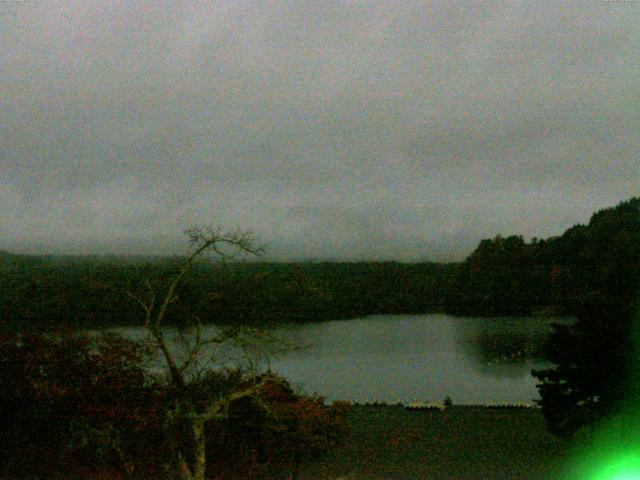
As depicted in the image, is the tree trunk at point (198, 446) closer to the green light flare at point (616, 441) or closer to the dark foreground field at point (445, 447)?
the dark foreground field at point (445, 447)

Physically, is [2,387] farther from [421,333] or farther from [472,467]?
[421,333]

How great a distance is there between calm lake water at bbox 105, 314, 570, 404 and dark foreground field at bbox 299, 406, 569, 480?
3.31 metres

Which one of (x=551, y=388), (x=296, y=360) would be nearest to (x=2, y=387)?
(x=551, y=388)

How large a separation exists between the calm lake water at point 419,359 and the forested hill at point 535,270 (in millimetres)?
1217

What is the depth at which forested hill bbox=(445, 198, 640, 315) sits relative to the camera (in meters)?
32.2

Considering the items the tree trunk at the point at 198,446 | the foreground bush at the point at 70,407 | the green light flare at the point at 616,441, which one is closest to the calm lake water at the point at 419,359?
the foreground bush at the point at 70,407

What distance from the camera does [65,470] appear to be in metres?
8.82

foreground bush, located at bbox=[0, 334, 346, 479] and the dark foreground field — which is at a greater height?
foreground bush, located at bbox=[0, 334, 346, 479]

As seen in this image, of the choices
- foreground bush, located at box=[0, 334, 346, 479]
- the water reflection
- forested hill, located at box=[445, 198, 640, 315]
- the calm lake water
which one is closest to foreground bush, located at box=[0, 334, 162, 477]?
foreground bush, located at box=[0, 334, 346, 479]

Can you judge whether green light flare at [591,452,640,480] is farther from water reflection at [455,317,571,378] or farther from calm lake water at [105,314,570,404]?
water reflection at [455,317,571,378]

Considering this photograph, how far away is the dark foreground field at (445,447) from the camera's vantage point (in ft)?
29.3

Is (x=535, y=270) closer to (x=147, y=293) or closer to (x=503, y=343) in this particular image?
(x=503, y=343)

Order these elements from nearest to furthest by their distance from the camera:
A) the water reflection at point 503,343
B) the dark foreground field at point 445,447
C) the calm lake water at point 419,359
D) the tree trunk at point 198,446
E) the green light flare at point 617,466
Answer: the green light flare at point 617,466 < the tree trunk at point 198,446 < the dark foreground field at point 445,447 < the calm lake water at point 419,359 < the water reflection at point 503,343

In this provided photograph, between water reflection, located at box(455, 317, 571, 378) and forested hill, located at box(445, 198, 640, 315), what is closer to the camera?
water reflection, located at box(455, 317, 571, 378)
